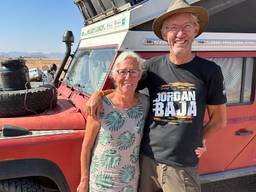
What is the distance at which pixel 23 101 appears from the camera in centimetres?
309

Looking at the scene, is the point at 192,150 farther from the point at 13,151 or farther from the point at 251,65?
the point at 251,65

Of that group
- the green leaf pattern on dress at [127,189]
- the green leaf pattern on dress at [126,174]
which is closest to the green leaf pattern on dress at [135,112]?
the green leaf pattern on dress at [126,174]

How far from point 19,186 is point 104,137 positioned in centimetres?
87

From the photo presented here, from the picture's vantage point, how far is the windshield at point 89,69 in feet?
10.9

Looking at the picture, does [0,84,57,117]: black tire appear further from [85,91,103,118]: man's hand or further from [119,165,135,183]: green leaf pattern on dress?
[119,165,135,183]: green leaf pattern on dress

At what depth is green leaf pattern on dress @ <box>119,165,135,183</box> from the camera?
8.18ft

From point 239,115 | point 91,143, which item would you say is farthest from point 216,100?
point 239,115

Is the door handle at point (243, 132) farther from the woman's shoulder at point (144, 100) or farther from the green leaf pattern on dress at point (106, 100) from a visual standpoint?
the green leaf pattern on dress at point (106, 100)

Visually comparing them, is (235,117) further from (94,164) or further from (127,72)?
(94,164)

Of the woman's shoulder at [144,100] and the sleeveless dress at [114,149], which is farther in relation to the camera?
the woman's shoulder at [144,100]

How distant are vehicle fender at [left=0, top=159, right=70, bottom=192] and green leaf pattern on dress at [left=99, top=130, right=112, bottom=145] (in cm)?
58

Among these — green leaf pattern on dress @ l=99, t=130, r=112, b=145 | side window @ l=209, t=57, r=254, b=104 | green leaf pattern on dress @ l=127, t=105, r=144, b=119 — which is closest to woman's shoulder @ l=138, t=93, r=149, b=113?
green leaf pattern on dress @ l=127, t=105, r=144, b=119

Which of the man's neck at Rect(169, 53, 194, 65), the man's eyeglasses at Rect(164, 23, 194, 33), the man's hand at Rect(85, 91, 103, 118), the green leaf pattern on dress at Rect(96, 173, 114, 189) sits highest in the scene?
the man's eyeglasses at Rect(164, 23, 194, 33)

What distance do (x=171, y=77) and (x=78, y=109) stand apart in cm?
111
